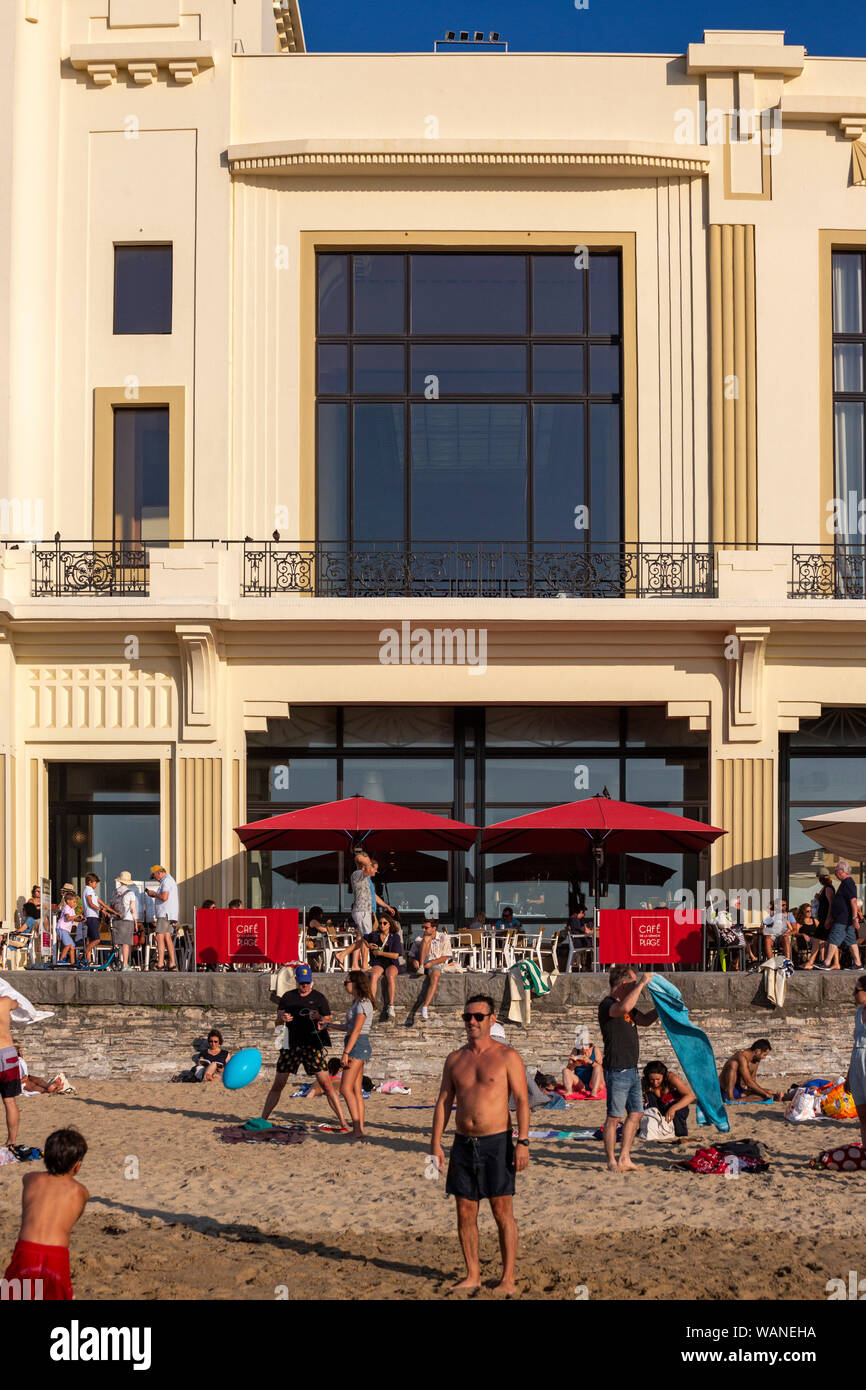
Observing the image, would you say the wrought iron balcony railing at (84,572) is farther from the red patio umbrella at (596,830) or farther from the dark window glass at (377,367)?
the red patio umbrella at (596,830)

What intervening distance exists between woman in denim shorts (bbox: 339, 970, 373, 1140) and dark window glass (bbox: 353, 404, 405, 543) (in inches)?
396

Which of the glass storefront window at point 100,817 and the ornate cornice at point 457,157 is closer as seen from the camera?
the glass storefront window at point 100,817

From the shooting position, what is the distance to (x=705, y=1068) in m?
15.7

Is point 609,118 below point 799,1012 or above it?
above

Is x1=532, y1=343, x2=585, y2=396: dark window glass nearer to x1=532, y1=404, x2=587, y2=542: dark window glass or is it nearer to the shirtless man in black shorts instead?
x1=532, y1=404, x2=587, y2=542: dark window glass

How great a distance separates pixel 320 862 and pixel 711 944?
623 cm

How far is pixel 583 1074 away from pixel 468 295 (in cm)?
1267

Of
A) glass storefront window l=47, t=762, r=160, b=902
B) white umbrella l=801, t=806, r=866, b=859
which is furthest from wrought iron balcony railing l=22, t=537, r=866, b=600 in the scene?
white umbrella l=801, t=806, r=866, b=859

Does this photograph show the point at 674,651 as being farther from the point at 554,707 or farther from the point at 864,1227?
the point at 864,1227

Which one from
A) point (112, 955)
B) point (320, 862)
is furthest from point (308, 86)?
point (112, 955)

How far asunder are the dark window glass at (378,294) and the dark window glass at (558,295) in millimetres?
2112

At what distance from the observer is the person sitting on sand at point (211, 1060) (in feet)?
61.2

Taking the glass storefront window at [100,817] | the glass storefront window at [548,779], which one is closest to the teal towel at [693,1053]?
the glass storefront window at [548,779]

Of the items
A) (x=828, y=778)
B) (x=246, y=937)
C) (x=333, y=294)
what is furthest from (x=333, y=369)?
(x=828, y=778)
